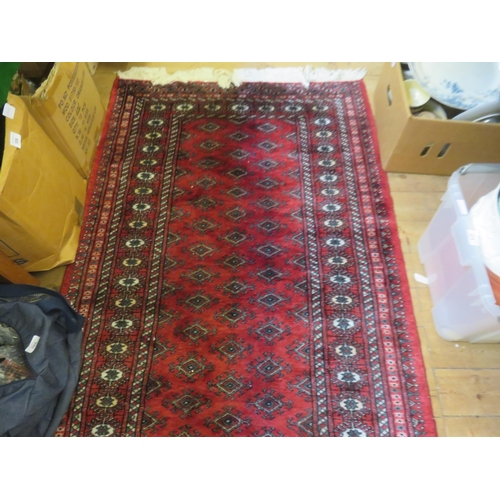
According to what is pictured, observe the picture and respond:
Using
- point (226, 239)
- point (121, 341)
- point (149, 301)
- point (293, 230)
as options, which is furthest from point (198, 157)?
point (121, 341)

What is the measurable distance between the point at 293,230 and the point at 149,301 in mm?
596

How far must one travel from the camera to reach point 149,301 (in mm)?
1327

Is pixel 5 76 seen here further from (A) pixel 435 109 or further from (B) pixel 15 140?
(A) pixel 435 109

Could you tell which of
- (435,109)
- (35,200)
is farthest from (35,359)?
(435,109)

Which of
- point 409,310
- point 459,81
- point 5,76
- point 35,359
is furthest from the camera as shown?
point 459,81

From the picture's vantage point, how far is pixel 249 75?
187 cm

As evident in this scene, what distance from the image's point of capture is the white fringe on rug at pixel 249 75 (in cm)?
185

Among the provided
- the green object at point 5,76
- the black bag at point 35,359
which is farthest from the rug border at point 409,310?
the green object at point 5,76

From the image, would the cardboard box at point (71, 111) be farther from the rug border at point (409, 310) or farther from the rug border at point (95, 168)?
the rug border at point (409, 310)

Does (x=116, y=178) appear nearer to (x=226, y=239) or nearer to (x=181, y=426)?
(x=226, y=239)

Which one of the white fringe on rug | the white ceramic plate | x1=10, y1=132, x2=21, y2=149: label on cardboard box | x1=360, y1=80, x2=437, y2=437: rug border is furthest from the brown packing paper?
the white ceramic plate

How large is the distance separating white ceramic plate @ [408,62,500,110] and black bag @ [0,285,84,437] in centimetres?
150

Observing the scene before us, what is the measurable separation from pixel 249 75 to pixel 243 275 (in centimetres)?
108

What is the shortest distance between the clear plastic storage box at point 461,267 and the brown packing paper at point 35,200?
1275 mm
